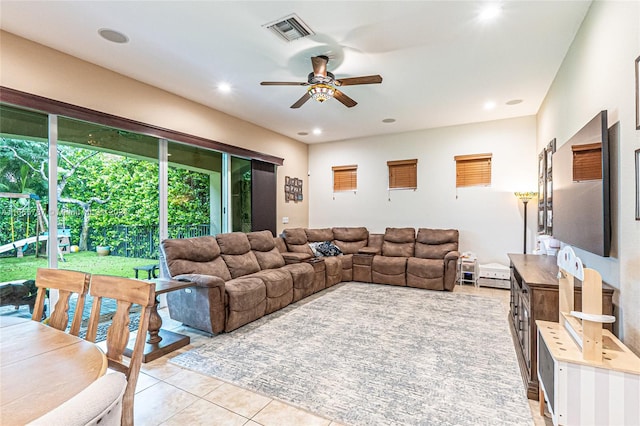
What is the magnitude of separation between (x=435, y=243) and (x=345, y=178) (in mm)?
2401

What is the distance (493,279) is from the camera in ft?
17.0

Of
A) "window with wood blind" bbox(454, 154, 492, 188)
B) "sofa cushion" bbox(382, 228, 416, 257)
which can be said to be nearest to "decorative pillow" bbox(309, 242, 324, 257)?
"sofa cushion" bbox(382, 228, 416, 257)

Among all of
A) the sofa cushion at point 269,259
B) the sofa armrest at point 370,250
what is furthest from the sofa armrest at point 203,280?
the sofa armrest at point 370,250

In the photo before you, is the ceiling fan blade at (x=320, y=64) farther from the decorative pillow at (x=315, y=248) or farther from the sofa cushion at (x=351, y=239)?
the sofa cushion at (x=351, y=239)

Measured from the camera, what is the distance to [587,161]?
2148mm

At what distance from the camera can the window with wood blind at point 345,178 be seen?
675cm

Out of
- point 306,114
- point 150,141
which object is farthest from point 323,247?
point 150,141

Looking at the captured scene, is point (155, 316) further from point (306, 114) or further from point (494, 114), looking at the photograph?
point (494, 114)

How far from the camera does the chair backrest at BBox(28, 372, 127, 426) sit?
0.51 metres

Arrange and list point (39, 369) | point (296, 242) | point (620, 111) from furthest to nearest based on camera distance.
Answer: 1. point (296, 242)
2. point (620, 111)
3. point (39, 369)

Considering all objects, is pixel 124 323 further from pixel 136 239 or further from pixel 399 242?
pixel 399 242

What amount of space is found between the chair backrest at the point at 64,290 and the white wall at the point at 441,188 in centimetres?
551

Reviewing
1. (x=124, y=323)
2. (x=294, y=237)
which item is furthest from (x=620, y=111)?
(x=294, y=237)

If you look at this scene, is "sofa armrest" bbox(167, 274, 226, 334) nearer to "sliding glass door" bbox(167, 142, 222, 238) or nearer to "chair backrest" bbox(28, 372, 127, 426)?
"sliding glass door" bbox(167, 142, 222, 238)
